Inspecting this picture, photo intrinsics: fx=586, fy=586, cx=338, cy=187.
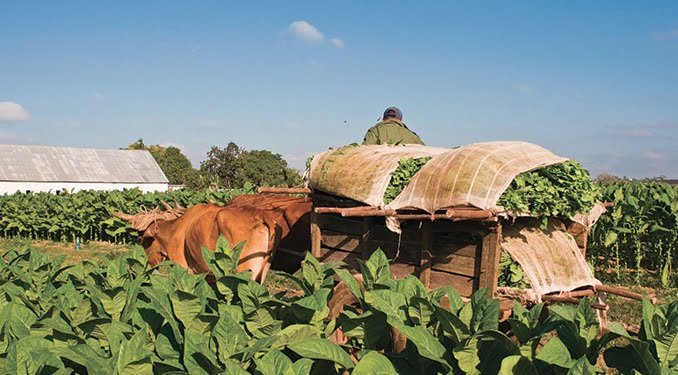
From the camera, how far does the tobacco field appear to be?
7.95ft

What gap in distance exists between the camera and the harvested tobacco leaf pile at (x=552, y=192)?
4.27 meters

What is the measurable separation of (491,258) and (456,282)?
45 cm

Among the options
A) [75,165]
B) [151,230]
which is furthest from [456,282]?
[75,165]

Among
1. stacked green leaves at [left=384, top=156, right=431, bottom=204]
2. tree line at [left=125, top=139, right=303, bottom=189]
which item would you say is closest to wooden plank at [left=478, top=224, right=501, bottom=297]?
stacked green leaves at [left=384, top=156, right=431, bottom=204]

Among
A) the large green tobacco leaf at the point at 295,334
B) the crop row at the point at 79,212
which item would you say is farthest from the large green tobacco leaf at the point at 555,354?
the crop row at the point at 79,212

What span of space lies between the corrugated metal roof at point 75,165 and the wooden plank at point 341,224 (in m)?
52.4

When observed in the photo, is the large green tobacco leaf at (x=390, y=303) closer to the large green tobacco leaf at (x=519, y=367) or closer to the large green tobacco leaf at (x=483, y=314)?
the large green tobacco leaf at (x=483, y=314)

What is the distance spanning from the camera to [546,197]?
4.38 meters

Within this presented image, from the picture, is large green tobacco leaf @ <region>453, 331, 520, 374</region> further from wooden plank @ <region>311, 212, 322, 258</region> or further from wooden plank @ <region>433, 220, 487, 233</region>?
wooden plank @ <region>311, 212, 322, 258</region>

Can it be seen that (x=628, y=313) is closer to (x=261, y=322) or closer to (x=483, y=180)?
(x=483, y=180)

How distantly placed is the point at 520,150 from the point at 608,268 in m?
11.9

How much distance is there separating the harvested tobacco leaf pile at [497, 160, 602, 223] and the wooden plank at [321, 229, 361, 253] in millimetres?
1734

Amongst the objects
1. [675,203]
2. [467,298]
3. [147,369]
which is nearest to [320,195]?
[467,298]

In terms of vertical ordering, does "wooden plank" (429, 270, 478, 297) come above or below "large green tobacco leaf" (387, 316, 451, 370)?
below
